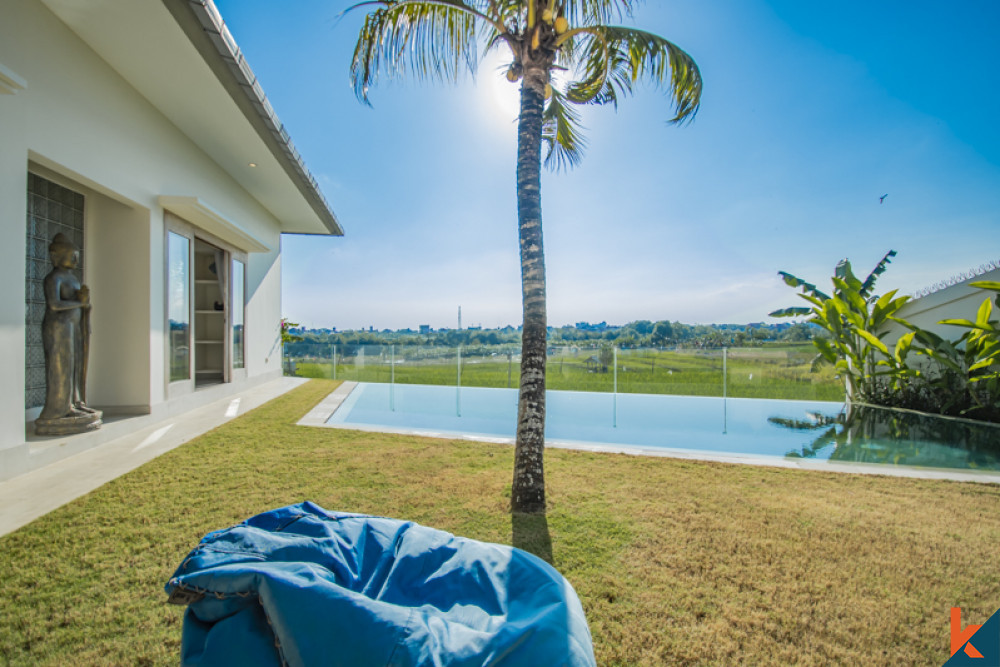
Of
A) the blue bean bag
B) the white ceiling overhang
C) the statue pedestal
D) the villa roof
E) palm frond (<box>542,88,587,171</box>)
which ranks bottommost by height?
the statue pedestal

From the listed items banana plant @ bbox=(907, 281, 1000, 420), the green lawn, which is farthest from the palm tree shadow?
banana plant @ bbox=(907, 281, 1000, 420)

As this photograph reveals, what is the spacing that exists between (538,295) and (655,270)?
52.7ft

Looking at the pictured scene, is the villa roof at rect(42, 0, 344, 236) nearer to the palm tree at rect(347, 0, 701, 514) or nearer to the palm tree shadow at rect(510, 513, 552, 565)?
the palm tree at rect(347, 0, 701, 514)

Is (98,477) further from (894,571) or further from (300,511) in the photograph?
(894,571)

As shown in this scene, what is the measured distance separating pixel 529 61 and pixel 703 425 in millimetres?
5364

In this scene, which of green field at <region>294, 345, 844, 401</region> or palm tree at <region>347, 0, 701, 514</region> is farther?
green field at <region>294, 345, 844, 401</region>

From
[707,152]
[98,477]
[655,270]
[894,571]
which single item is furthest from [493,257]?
[894,571]

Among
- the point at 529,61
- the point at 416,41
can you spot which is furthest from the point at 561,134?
the point at 416,41

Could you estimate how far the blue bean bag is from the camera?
99 centimetres

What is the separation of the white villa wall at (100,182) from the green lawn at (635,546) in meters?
1.95

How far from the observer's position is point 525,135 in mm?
3303

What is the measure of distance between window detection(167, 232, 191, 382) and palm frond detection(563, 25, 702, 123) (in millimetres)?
6178

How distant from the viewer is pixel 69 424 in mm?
4473

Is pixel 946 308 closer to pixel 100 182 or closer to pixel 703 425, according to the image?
pixel 703 425
